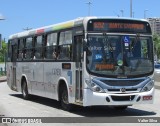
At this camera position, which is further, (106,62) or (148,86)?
(148,86)

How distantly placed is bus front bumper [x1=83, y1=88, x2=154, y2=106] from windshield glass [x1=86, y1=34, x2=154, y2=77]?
616mm

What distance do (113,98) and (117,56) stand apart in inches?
50.4

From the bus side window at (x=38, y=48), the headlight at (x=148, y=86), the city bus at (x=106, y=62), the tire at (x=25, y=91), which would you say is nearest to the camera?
the city bus at (x=106, y=62)

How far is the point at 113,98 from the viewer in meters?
14.0

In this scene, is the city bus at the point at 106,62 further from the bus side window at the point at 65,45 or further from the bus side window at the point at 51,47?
the bus side window at the point at 51,47

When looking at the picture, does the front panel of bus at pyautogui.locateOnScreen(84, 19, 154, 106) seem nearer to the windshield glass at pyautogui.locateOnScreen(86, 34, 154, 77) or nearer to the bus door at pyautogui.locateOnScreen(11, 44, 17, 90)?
the windshield glass at pyautogui.locateOnScreen(86, 34, 154, 77)

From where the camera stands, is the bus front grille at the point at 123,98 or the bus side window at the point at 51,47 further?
the bus side window at the point at 51,47

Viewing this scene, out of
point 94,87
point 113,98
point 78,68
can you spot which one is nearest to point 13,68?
point 78,68

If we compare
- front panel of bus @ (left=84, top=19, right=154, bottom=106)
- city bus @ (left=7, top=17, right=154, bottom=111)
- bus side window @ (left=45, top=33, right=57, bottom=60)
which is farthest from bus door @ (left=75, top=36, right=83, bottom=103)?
bus side window @ (left=45, top=33, right=57, bottom=60)

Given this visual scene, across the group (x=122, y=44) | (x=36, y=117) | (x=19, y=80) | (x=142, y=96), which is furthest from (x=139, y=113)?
(x=19, y=80)

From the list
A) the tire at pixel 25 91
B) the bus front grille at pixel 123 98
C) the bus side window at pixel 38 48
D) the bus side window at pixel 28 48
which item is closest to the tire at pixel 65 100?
the bus front grille at pixel 123 98

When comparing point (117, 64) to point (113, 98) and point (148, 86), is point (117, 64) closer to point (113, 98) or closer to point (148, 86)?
point (113, 98)

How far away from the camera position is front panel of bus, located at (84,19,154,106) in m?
13.9

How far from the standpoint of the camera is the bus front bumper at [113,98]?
13.9 meters
